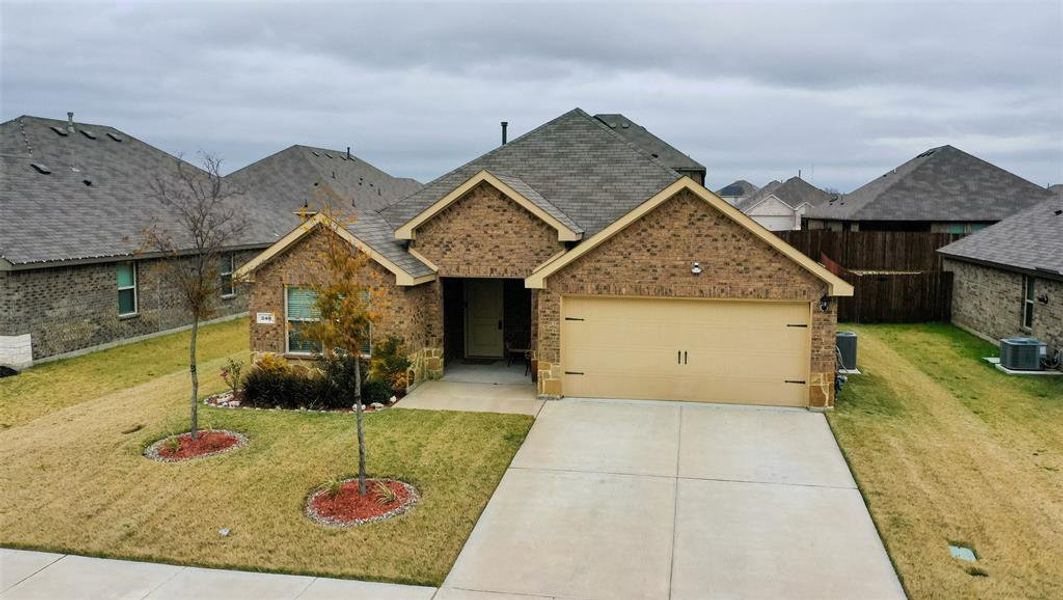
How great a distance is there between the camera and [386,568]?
26.8ft

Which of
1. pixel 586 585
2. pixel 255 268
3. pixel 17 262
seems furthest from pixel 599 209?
pixel 17 262

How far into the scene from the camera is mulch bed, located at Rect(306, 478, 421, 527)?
9375 mm

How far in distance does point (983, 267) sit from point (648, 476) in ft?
55.8

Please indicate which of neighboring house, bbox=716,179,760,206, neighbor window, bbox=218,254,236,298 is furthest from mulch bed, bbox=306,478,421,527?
neighboring house, bbox=716,179,760,206

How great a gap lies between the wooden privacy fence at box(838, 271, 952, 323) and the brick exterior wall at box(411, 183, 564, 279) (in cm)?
1374

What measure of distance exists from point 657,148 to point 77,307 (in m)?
22.9

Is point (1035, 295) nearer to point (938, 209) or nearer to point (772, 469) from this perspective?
point (772, 469)

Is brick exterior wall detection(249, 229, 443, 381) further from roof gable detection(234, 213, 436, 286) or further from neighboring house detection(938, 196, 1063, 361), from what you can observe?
neighboring house detection(938, 196, 1063, 361)

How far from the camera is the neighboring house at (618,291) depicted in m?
14.3

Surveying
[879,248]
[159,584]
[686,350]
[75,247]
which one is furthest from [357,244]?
[879,248]

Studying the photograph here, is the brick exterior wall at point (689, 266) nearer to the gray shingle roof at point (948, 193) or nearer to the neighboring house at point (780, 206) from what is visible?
the gray shingle roof at point (948, 193)

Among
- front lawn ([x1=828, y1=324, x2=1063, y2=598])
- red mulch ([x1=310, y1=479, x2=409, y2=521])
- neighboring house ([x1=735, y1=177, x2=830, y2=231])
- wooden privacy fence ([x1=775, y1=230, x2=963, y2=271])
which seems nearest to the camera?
front lawn ([x1=828, y1=324, x2=1063, y2=598])

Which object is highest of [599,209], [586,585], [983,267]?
[599,209]

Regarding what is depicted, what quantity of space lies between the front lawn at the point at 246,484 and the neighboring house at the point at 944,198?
32.4 meters
